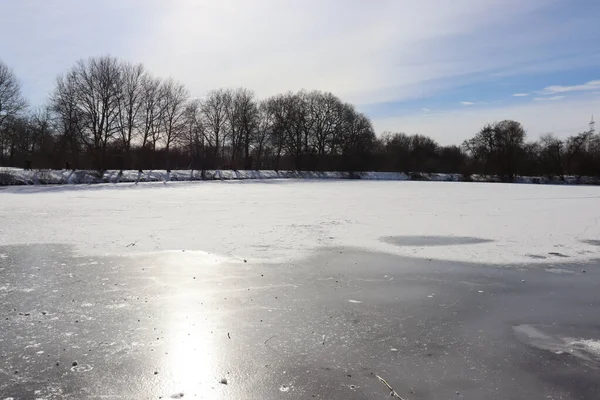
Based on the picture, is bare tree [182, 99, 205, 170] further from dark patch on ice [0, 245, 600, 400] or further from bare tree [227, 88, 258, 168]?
dark patch on ice [0, 245, 600, 400]

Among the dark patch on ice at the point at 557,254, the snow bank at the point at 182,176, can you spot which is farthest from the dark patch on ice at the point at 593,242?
the snow bank at the point at 182,176

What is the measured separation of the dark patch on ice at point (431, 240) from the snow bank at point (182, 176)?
29.6m

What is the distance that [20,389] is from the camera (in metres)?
3.33

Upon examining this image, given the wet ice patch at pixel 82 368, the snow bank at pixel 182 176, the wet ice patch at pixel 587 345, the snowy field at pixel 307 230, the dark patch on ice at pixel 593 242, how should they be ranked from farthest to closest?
the snow bank at pixel 182 176
the dark patch on ice at pixel 593 242
the snowy field at pixel 307 230
the wet ice patch at pixel 587 345
the wet ice patch at pixel 82 368

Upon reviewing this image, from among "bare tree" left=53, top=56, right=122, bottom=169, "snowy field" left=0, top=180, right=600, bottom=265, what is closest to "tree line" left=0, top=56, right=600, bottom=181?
"bare tree" left=53, top=56, right=122, bottom=169

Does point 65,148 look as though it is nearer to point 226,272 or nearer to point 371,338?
point 226,272

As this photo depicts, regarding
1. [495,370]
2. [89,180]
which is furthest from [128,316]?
[89,180]

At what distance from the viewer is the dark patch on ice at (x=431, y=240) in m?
9.80

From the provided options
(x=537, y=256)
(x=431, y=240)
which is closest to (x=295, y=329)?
(x=537, y=256)

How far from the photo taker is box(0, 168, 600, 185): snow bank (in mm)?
32125

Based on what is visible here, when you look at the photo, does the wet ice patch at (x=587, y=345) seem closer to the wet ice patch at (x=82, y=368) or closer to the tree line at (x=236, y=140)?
the wet ice patch at (x=82, y=368)

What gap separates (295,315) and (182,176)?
38123 mm

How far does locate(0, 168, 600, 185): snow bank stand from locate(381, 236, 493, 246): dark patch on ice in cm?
2963

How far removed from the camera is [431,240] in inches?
402
